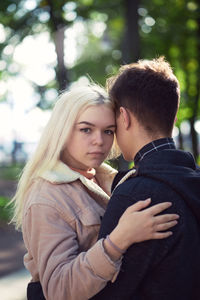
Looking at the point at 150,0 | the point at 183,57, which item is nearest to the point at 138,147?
the point at 150,0

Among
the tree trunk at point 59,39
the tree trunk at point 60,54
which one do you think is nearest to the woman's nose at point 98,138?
the tree trunk at point 59,39

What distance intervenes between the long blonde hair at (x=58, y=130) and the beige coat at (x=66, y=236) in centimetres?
8

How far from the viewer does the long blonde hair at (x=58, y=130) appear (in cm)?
279

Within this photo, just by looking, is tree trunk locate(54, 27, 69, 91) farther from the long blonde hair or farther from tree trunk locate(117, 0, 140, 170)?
the long blonde hair

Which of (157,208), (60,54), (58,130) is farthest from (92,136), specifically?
(60,54)

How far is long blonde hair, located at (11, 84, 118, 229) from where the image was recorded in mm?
2787

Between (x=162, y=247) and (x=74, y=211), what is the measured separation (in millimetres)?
576

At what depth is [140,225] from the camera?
2230 millimetres

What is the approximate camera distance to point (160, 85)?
2553 mm

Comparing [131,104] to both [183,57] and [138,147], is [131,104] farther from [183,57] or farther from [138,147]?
[183,57]

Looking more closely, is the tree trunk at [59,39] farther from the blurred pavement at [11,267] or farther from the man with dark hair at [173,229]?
the man with dark hair at [173,229]

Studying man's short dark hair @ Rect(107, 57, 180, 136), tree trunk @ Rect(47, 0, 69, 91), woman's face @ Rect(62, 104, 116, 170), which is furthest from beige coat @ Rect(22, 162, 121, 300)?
tree trunk @ Rect(47, 0, 69, 91)

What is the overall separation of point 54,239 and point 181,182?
67 cm

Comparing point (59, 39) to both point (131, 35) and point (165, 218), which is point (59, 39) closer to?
point (131, 35)
